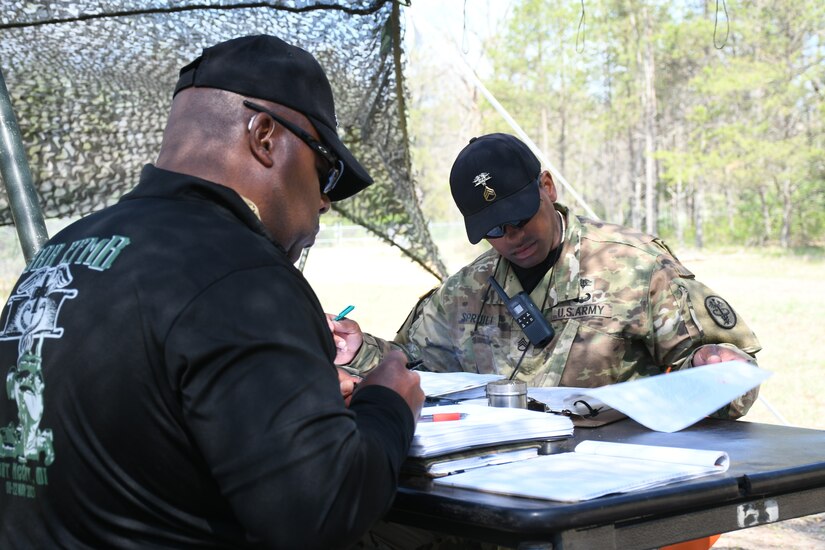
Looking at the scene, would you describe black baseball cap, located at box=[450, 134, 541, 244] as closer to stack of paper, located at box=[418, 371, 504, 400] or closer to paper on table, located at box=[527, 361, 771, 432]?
stack of paper, located at box=[418, 371, 504, 400]

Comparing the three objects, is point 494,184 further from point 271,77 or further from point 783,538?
point 783,538

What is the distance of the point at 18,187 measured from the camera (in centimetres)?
255

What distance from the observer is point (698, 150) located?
29.2m

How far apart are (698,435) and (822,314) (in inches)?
446

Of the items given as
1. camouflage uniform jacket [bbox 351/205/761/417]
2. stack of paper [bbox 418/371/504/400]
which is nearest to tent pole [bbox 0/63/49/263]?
camouflage uniform jacket [bbox 351/205/761/417]

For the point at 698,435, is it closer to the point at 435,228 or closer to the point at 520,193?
the point at 520,193

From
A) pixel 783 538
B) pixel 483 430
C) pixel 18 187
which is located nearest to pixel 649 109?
pixel 783 538

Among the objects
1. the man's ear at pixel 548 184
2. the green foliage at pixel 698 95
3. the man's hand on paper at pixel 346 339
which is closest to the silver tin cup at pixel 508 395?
the man's hand on paper at pixel 346 339

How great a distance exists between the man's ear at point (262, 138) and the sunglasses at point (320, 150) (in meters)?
0.01

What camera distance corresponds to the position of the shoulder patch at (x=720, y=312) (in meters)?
2.53

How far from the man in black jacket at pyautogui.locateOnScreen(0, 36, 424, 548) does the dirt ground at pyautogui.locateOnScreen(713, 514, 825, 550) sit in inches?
132

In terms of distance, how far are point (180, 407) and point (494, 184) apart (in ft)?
5.57

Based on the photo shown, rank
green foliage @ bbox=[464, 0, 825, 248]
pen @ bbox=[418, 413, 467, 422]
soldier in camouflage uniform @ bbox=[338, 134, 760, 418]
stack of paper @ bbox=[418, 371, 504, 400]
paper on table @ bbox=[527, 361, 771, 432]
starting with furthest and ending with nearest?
green foliage @ bbox=[464, 0, 825, 248] < soldier in camouflage uniform @ bbox=[338, 134, 760, 418] < stack of paper @ bbox=[418, 371, 504, 400] < paper on table @ bbox=[527, 361, 771, 432] < pen @ bbox=[418, 413, 467, 422]

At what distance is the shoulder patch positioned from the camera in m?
2.53
